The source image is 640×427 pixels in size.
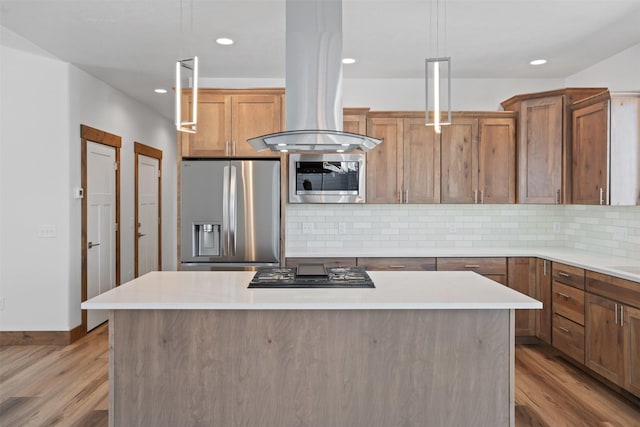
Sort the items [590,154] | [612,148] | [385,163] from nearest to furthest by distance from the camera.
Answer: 1. [612,148]
2. [590,154]
3. [385,163]

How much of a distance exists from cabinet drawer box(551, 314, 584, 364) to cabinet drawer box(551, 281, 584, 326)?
5cm

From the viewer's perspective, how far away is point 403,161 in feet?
15.1

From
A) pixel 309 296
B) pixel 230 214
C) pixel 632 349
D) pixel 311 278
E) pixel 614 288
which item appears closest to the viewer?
pixel 309 296

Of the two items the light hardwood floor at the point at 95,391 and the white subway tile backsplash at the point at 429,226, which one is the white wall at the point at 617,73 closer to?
the white subway tile backsplash at the point at 429,226

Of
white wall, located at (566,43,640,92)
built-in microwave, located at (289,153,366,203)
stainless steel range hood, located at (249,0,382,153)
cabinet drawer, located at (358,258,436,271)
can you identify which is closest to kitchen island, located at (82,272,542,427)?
stainless steel range hood, located at (249,0,382,153)

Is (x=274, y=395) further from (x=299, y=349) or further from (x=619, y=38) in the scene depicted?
(x=619, y=38)

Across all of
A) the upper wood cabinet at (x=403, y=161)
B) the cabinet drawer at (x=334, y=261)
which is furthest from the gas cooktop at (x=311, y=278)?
the upper wood cabinet at (x=403, y=161)

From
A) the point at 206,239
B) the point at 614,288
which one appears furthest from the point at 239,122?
the point at 614,288

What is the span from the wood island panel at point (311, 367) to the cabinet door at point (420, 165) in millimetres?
2338

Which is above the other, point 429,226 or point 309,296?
point 429,226

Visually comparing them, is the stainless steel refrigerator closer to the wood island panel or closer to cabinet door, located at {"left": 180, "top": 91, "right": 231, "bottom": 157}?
cabinet door, located at {"left": 180, "top": 91, "right": 231, "bottom": 157}

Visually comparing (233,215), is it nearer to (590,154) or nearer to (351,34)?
(351,34)

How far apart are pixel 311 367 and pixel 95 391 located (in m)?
1.91

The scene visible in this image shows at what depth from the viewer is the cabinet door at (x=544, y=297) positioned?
4.15 metres
